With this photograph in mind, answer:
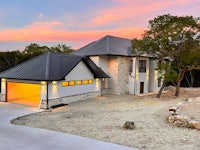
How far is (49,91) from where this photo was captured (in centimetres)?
1797

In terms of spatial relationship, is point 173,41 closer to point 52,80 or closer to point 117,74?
point 117,74

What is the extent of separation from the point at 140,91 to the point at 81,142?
818 inches

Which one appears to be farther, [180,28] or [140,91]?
[140,91]

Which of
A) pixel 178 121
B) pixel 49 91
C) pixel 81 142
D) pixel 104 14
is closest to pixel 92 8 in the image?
pixel 104 14

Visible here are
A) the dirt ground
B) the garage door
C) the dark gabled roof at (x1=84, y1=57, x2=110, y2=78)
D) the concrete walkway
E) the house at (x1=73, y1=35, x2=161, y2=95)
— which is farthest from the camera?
the house at (x1=73, y1=35, x2=161, y2=95)

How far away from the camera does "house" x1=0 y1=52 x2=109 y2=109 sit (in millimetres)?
18078

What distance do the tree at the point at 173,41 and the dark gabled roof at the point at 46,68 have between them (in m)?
7.27

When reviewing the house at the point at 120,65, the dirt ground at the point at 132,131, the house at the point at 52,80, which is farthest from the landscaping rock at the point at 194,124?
the house at the point at 120,65

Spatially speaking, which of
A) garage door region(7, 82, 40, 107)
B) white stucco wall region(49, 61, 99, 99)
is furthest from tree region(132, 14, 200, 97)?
garage door region(7, 82, 40, 107)

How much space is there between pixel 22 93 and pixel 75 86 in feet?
20.2

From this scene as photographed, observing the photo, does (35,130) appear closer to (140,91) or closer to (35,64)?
(35,64)

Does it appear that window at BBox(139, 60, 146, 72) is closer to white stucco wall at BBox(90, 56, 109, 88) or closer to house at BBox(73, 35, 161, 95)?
house at BBox(73, 35, 161, 95)

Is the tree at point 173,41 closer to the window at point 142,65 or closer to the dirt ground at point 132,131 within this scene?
the window at point 142,65

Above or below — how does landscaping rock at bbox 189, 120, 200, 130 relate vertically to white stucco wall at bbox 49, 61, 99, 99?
below
